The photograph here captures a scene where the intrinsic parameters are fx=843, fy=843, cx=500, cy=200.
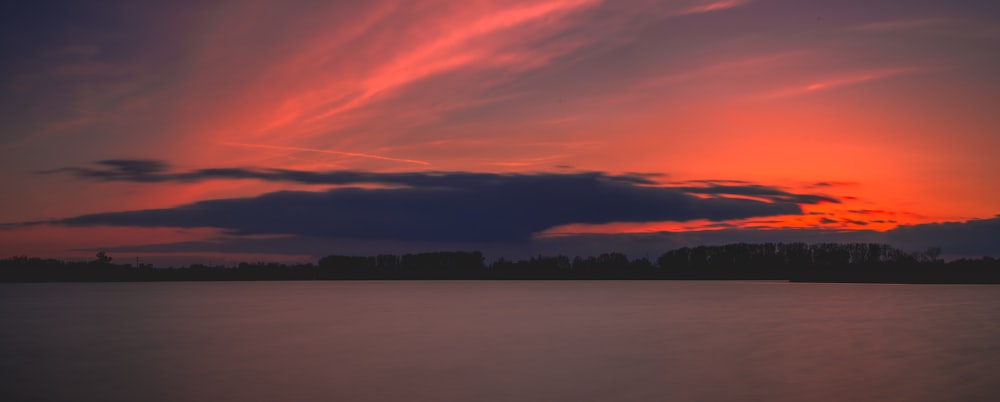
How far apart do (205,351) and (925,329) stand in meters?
32.6

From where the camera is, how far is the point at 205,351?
98.5ft

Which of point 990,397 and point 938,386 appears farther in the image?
point 938,386

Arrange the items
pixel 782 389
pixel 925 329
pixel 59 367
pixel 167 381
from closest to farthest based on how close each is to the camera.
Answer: pixel 782 389, pixel 167 381, pixel 59 367, pixel 925 329

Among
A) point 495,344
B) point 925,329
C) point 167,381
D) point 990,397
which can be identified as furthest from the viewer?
point 925,329

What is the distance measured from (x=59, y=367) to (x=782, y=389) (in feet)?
66.9

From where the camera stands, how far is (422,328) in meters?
41.3

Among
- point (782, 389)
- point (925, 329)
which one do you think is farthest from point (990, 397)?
point (925, 329)

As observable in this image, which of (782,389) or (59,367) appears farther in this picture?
(59,367)

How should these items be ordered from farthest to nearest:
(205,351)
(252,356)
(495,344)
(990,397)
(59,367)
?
(495,344) → (205,351) → (252,356) → (59,367) → (990,397)

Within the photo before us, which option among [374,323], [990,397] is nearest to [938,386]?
[990,397]

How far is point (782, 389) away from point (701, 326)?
73.9 feet

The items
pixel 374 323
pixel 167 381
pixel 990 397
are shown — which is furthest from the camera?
pixel 374 323

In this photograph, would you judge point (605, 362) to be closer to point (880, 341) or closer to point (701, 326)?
point (880, 341)

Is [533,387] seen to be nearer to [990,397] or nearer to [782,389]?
[782,389]
